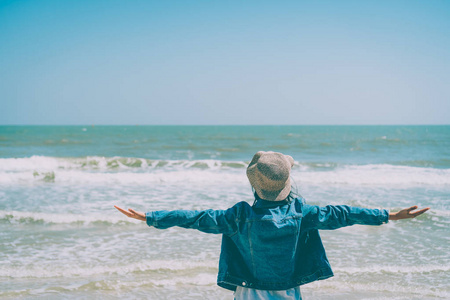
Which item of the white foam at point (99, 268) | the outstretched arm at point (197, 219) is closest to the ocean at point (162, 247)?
the white foam at point (99, 268)

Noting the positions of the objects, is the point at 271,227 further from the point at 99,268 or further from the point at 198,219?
the point at 99,268

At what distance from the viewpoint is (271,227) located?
1.98 meters

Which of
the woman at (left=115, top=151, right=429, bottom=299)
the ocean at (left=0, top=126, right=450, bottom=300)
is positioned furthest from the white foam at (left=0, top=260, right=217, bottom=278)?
the woman at (left=115, top=151, right=429, bottom=299)

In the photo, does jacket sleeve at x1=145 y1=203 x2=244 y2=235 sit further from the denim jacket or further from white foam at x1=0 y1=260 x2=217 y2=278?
white foam at x1=0 y1=260 x2=217 y2=278

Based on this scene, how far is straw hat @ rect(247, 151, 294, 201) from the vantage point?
202cm

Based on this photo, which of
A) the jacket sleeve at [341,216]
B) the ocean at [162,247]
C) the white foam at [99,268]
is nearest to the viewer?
the jacket sleeve at [341,216]

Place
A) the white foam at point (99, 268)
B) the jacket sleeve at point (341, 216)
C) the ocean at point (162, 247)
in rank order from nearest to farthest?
the jacket sleeve at point (341, 216) → the ocean at point (162, 247) → the white foam at point (99, 268)

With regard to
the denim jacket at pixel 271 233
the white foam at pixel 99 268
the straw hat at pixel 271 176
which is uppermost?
the straw hat at pixel 271 176

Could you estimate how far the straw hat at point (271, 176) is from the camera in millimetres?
2018

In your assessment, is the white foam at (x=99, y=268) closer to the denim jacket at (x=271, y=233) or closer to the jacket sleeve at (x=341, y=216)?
the denim jacket at (x=271, y=233)

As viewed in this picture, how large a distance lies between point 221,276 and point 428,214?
24.5ft

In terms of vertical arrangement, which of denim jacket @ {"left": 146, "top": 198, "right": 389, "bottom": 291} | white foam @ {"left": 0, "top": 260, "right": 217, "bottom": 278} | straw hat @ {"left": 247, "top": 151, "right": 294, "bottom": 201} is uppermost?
straw hat @ {"left": 247, "top": 151, "right": 294, "bottom": 201}

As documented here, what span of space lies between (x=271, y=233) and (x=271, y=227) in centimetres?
4

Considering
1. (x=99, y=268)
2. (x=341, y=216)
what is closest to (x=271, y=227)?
(x=341, y=216)
